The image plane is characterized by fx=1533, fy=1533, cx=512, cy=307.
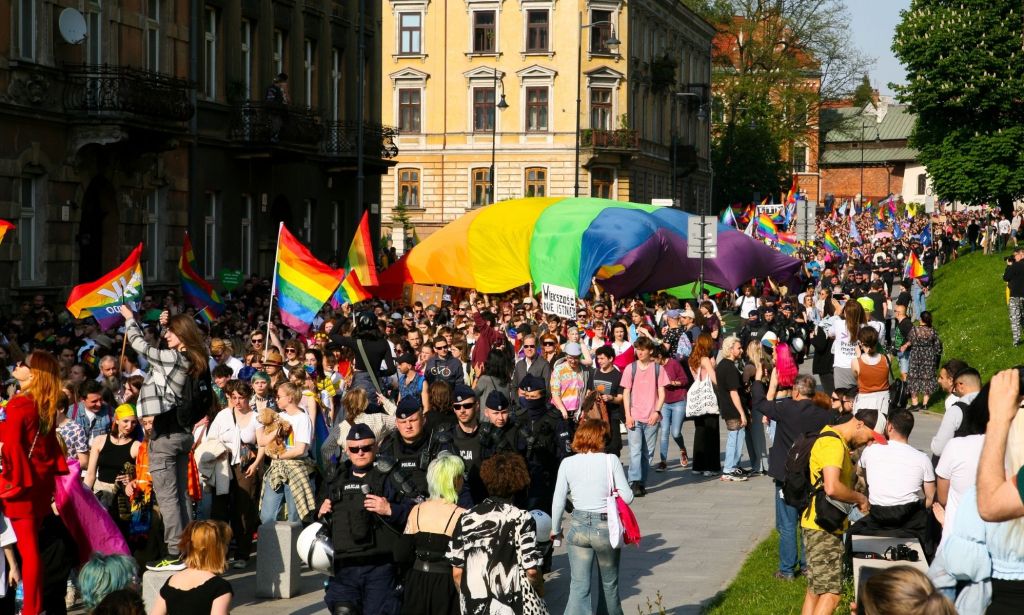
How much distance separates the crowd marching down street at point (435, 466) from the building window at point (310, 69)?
19891 millimetres

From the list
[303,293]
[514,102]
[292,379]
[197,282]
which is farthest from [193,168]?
[514,102]

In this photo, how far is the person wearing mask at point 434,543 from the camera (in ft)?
26.8

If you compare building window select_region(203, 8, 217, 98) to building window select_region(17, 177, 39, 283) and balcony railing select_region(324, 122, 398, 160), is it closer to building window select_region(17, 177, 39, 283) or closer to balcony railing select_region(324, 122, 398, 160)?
balcony railing select_region(324, 122, 398, 160)

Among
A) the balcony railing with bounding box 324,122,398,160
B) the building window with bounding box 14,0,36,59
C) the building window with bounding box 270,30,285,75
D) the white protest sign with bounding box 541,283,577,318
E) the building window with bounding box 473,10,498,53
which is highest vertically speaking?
the building window with bounding box 473,10,498,53

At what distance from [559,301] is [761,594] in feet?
43.8

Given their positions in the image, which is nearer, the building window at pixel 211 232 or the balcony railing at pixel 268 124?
the building window at pixel 211 232

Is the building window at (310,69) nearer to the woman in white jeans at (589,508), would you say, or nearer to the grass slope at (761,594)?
the grass slope at (761,594)

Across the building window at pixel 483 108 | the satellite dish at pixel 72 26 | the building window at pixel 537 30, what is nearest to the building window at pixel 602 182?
the building window at pixel 483 108

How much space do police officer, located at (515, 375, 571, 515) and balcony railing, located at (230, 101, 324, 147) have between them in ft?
76.2

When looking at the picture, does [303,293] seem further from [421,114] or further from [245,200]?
[421,114]

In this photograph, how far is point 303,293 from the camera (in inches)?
777

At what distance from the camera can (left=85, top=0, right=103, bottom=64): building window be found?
27.7 metres

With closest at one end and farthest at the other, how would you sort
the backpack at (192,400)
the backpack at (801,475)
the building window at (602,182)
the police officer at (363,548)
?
the police officer at (363,548) < the backpack at (801,475) < the backpack at (192,400) < the building window at (602,182)

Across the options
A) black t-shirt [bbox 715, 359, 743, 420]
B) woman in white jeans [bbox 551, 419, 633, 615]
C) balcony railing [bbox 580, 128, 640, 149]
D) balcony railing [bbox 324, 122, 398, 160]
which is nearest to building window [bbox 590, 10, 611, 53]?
balcony railing [bbox 580, 128, 640, 149]
